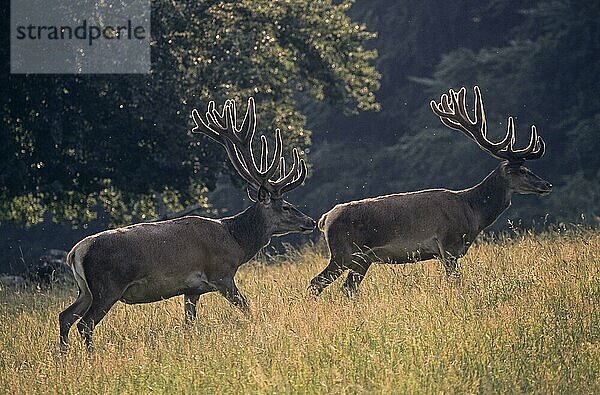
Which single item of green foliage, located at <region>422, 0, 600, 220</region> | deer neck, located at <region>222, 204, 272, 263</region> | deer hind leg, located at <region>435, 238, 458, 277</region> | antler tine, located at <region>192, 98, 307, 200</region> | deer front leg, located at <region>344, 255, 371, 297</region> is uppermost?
green foliage, located at <region>422, 0, 600, 220</region>

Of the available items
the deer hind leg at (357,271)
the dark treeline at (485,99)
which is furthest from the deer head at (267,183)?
the dark treeline at (485,99)

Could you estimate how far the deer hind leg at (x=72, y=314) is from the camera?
908 cm

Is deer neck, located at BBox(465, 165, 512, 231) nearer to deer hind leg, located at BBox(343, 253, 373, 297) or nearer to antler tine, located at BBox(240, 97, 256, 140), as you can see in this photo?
deer hind leg, located at BBox(343, 253, 373, 297)

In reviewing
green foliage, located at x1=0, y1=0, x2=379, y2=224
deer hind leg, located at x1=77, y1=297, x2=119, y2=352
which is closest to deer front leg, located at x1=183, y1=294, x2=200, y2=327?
deer hind leg, located at x1=77, y1=297, x2=119, y2=352

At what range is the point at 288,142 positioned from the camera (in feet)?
53.8

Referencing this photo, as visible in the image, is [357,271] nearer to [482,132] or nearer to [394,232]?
[394,232]

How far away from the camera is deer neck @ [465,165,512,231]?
11.0 m

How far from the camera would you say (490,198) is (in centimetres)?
1116

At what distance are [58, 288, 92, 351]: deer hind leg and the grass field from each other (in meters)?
0.16

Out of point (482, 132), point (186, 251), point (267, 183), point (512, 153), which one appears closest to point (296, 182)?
point (267, 183)

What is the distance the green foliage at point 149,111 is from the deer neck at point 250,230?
5.23 metres

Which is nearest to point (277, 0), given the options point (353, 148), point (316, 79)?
point (316, 79)

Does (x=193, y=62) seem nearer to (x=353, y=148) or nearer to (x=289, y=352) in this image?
(x=289, y=352)

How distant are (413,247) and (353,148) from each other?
1840 cm
